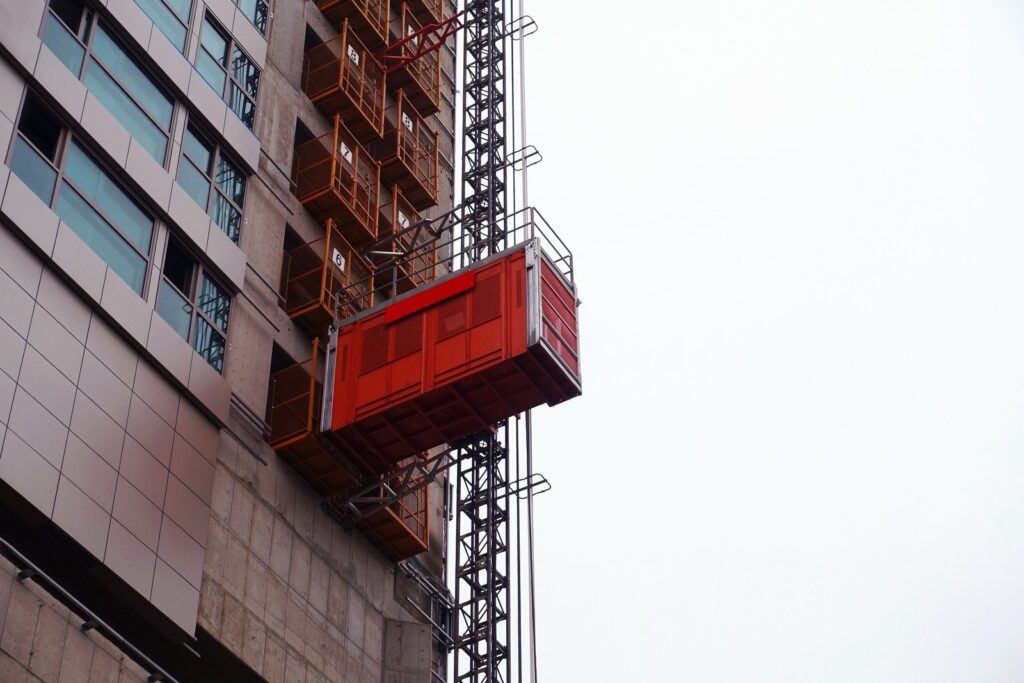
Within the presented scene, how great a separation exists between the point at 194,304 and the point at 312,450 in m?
5.94

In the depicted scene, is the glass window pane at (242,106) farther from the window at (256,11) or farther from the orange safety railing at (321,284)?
the orange safety railing at (321,284)

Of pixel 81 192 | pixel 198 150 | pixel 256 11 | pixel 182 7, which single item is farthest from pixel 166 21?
pixel 81 192

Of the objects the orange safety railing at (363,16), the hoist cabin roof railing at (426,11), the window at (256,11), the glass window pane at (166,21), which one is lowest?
the glass window pane at (166,21)

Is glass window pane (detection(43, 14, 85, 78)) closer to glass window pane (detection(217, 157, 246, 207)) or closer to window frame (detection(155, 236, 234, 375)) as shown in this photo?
window frame (detection(155, 236, 234, 375))

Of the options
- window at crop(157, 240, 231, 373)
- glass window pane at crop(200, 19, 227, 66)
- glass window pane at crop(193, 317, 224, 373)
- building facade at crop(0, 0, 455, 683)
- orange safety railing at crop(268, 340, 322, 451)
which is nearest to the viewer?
building facade at crop(0, 0, 455, 683)

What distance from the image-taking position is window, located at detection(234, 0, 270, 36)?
48969 millimetres

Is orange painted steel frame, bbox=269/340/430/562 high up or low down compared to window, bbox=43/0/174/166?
down

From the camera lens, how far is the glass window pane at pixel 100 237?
37.3 m

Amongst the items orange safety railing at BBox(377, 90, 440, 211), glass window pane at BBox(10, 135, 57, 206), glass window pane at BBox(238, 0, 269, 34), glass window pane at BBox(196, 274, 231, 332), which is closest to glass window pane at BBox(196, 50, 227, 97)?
glass window pane at BBox(238, 0, 269, 34)

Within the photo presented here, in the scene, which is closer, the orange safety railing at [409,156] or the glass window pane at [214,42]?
the glass window pane at [214,42]

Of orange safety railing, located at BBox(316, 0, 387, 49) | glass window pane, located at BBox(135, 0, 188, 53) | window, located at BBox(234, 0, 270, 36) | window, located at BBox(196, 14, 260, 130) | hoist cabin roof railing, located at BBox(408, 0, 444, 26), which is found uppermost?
hoist cabin roof railing, located at BBox(408, 0, 444, 26)

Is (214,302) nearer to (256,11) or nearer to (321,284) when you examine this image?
(321,284)

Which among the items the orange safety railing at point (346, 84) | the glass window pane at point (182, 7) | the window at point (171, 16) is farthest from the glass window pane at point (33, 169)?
the orange safety railing at point (346, 84)

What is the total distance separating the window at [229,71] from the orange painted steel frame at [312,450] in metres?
7.58
